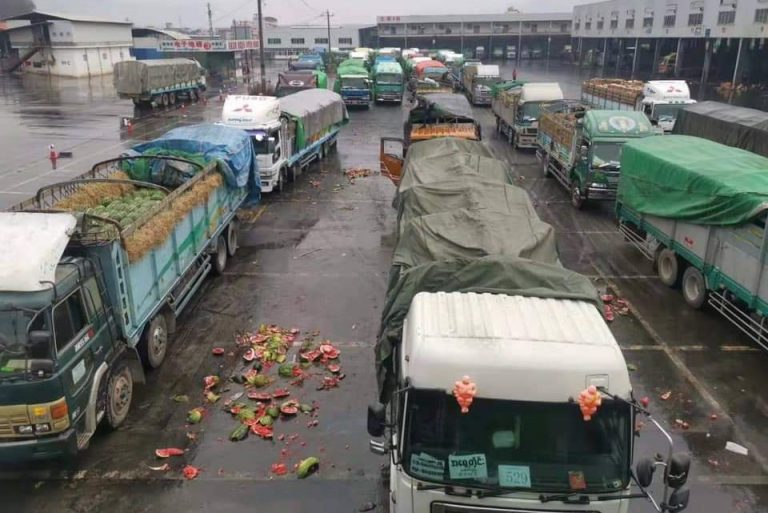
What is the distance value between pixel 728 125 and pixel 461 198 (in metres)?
13.4

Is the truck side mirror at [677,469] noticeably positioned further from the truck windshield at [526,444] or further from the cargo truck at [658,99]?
the cargo truck at [658,99]

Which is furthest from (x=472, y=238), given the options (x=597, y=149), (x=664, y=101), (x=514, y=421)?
(x=664, y=101)

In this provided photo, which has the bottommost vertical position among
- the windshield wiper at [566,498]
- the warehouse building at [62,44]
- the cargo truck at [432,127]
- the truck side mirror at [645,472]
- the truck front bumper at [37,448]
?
the truck front bumper at [37,448]

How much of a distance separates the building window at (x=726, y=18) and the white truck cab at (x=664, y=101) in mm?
30423

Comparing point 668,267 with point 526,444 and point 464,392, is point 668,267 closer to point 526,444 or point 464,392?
point 526,444

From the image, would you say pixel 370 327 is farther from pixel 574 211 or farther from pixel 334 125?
pixel 334 125

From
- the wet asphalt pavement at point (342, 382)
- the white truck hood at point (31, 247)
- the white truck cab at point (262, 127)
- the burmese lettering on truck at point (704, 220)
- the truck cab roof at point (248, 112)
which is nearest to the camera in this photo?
the white truck hood at point (31, 247)

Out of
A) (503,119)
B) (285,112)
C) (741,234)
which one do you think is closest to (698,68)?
(503,119)

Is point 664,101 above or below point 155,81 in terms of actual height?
Result: below

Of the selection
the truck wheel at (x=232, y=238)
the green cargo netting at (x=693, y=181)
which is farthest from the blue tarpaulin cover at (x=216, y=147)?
the green cargo netting at (x=693, y=181)

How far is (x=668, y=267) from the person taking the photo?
13500 mm

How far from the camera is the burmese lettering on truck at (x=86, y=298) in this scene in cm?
671

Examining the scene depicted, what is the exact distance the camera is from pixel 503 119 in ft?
104

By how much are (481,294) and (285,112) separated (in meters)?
17.0
